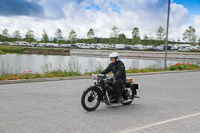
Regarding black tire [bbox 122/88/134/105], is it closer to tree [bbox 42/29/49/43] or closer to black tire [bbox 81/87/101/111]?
black tire [bbox 81/87/101/111]

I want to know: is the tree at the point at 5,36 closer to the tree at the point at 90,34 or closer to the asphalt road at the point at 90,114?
the tree at the point at 90,34

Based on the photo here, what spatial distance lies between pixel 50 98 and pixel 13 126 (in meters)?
2.92

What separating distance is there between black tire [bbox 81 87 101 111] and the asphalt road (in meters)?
0.15

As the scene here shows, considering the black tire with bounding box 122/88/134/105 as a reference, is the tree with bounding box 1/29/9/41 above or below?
above

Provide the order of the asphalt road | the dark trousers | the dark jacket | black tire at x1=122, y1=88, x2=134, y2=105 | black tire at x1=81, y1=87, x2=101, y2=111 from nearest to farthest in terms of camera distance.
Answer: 1. the asphalt road
2. black tire at x1=81, y1=87, x2=101, y2=111
3. the dark trousers
4. the dark jacket
5. black tire at x1=122, y1=88, x2=134, y2=105

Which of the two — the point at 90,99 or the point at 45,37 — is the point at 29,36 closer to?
the point at 45,37

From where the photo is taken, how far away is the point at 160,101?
25.2ft

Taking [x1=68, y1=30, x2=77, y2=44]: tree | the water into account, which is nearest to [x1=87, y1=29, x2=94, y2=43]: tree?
[x1=68, y1=30, x2=77, y2=44]: tree

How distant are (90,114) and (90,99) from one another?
476mm

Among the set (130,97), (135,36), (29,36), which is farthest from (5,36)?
(130,97)

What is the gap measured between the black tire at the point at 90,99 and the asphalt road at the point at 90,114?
0.49 ft

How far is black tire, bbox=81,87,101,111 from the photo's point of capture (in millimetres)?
6090

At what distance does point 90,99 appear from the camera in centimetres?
624

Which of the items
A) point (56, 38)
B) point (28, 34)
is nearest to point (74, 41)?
point (56, 38)
